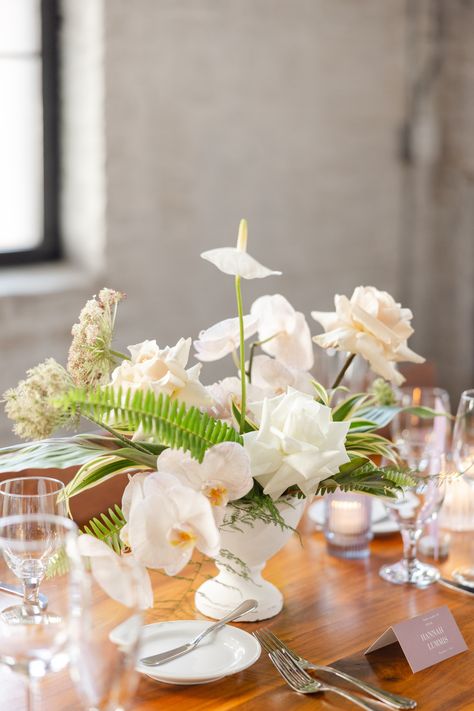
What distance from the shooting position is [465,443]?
4.92 ft

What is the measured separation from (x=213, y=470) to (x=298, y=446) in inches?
4.3

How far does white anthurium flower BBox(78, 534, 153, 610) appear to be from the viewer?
83 cm

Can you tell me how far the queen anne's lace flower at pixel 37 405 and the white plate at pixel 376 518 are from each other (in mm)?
683

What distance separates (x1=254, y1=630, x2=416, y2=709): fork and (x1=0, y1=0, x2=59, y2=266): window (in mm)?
2386

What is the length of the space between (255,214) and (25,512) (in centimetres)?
270

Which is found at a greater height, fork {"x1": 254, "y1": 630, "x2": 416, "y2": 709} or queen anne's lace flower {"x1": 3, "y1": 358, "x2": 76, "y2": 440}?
queen anne's lace flower {"x1": 3, "y1": 358, "x2": 76, "y2": 440}

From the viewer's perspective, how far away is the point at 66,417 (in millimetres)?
1051

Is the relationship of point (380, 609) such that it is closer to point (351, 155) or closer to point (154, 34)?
point (154, 34)

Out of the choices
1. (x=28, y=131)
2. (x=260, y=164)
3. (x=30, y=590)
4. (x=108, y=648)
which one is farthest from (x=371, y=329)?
(x=260, y=164)

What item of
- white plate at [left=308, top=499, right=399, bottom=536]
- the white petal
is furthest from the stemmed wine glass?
the white petal

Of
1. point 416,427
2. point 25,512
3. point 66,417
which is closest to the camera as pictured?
point 66,417

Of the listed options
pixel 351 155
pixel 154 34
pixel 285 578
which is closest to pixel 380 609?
pixel 285 578

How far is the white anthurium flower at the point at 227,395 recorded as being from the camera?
1285mm

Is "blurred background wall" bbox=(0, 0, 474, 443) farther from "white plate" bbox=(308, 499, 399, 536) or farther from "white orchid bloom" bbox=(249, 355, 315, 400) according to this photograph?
"white orchid bloom" bbox=(249, 355, 315, 400)
